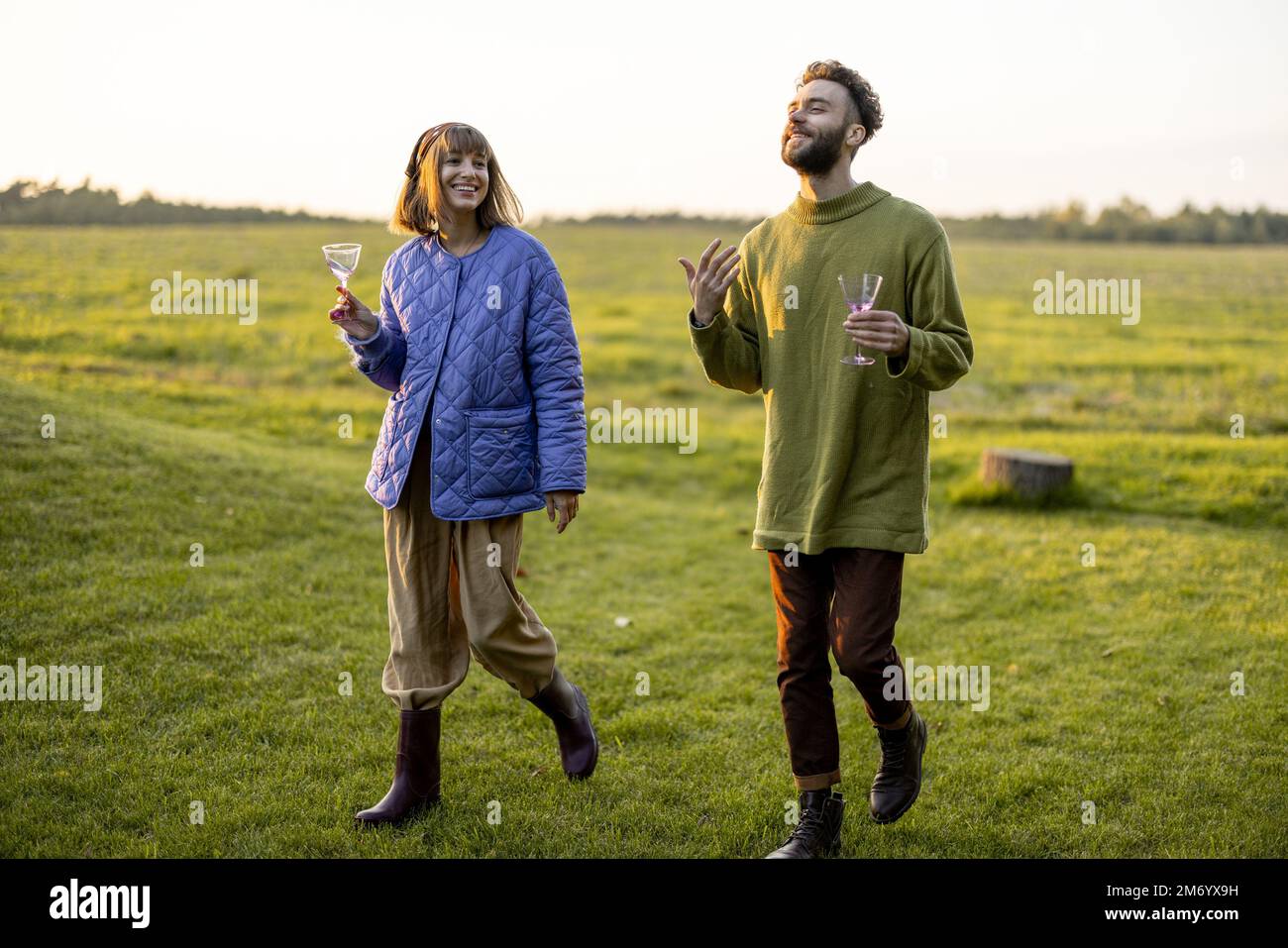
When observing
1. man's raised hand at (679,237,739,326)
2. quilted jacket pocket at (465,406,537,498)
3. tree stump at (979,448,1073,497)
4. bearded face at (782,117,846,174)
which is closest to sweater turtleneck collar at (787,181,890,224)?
bearded face at (782,117,846,174)

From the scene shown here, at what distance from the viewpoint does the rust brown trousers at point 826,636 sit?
13.8ft

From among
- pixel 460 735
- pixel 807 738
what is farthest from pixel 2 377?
pixel 807 738

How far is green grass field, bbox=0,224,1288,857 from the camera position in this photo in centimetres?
473

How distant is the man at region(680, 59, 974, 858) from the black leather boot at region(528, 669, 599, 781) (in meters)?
1.13

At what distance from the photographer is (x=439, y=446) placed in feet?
14.6

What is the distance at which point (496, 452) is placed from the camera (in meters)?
4.49

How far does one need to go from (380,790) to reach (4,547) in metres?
4.18

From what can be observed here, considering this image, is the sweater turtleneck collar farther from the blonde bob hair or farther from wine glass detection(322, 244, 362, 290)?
wine glass detection(322, 244, 362, 290)

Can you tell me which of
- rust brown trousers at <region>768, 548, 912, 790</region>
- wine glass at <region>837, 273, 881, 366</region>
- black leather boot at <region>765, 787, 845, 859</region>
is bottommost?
black leather boot at <region>765, 787, 845, 859</region>

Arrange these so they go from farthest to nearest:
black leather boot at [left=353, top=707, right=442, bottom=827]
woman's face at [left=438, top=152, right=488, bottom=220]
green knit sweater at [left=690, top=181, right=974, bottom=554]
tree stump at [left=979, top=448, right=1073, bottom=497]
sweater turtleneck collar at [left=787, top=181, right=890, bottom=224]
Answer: tree stump at [left=979, top=448, right=1073, bottom=497] → black leather boot at [left=353, top=707, right=442, bottom=827] → woman's face at [left=438, top=152, right=488, bottom=220] → sweater turtleneck collar at [left=787, top=181, right=890, bottom=224] → green knit sweater at [left=690, top=181, right=974, bottom=554]

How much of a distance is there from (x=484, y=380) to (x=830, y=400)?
1.42 meters

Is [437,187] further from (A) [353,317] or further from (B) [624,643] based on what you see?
(B) [624,643]

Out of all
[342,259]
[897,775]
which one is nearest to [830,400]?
[897,775]
